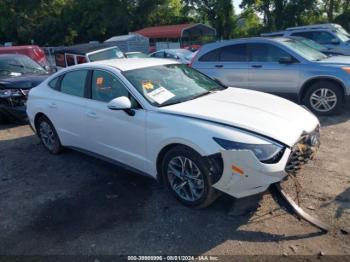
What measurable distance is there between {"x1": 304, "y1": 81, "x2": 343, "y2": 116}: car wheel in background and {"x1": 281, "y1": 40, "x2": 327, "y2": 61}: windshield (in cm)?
68

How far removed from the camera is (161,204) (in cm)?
416

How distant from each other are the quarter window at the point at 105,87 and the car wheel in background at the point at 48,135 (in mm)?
1357

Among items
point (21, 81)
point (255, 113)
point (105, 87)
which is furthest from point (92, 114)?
point (21, 81)

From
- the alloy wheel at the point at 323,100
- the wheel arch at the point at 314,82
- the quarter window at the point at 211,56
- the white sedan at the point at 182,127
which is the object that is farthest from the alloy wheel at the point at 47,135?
the alloy wheel at the point at 323,100

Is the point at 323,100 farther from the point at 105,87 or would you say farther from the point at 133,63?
the point at 105,87

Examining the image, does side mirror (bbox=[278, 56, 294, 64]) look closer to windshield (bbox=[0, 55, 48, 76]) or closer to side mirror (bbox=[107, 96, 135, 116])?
side mirror (bbox=[107, 96, 135, 116])

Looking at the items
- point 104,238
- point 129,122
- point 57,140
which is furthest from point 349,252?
point 57,140

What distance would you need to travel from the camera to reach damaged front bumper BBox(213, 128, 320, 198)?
3396mm

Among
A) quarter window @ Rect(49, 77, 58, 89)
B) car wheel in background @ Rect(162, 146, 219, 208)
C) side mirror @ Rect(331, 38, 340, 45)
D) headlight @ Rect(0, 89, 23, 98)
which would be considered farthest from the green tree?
car wheel in background @ Rect(162, 146, 219, 208)

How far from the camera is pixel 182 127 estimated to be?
3.78 meters

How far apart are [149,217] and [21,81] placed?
571 centimetres

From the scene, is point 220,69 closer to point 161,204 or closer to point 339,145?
point 339,145

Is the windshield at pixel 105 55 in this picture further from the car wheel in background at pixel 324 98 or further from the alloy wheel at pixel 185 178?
the alloy wheel at pixel 185 178

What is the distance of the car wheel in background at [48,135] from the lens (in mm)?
5846
